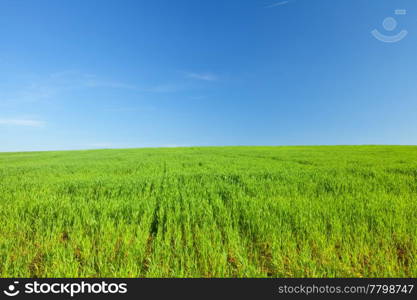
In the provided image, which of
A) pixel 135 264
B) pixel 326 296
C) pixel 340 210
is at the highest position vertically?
pixel 340 210

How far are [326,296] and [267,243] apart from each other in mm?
902

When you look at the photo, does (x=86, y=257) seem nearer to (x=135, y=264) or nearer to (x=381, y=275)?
(x=135, y=264)

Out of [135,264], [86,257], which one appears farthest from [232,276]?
[86,257]

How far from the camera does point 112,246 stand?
9.09 ft

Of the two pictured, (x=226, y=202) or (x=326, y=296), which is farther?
(x=226, y=202)

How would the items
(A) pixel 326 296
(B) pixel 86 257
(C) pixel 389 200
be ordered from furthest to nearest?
(C) pixel 389 200 < (B) pixel 86 257 < (A) pixel 326 296

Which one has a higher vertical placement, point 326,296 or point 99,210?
point 99,210

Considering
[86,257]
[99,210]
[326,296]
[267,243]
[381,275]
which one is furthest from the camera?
[99,210]

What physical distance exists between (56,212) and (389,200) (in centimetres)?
695

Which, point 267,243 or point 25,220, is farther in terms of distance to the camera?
point 25,220

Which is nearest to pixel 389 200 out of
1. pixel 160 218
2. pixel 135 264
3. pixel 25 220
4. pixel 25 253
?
pixel 160 218

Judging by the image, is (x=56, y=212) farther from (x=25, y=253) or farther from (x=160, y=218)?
(x=160, y=218)

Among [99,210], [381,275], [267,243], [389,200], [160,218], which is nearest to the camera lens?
[381,275]

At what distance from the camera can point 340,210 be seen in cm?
381
